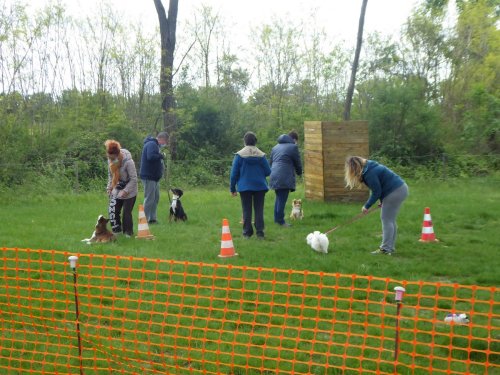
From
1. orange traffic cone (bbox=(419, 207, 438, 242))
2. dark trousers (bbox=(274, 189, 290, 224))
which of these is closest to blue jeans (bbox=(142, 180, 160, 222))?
dark trousers (bbox=(274, 189, 290, 224))

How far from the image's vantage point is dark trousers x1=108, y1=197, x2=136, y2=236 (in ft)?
26.6

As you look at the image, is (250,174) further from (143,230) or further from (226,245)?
(143,230)

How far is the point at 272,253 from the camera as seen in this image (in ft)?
23.4

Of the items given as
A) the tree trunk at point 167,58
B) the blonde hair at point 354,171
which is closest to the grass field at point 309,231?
the blonde hair at point 354,171

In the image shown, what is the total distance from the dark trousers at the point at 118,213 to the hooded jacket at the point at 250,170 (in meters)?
1.59

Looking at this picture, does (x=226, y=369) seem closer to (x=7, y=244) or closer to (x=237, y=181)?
(x=237, y=181)

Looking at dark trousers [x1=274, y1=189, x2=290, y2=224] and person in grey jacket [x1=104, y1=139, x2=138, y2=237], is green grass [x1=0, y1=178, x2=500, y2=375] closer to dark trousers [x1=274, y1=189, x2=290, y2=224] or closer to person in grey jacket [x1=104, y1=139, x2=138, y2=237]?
dark trousers [x1=274, y1=189, x2=290, y2=224]

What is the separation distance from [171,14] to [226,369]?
17.0m

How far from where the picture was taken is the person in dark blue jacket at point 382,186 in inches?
267

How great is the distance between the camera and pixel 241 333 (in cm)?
441

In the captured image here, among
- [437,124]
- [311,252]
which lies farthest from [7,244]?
[437,124]

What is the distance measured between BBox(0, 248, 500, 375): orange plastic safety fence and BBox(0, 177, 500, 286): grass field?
0.93 m

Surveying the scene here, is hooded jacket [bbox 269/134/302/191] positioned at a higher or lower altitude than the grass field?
higher

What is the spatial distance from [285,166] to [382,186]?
8.20 ft
